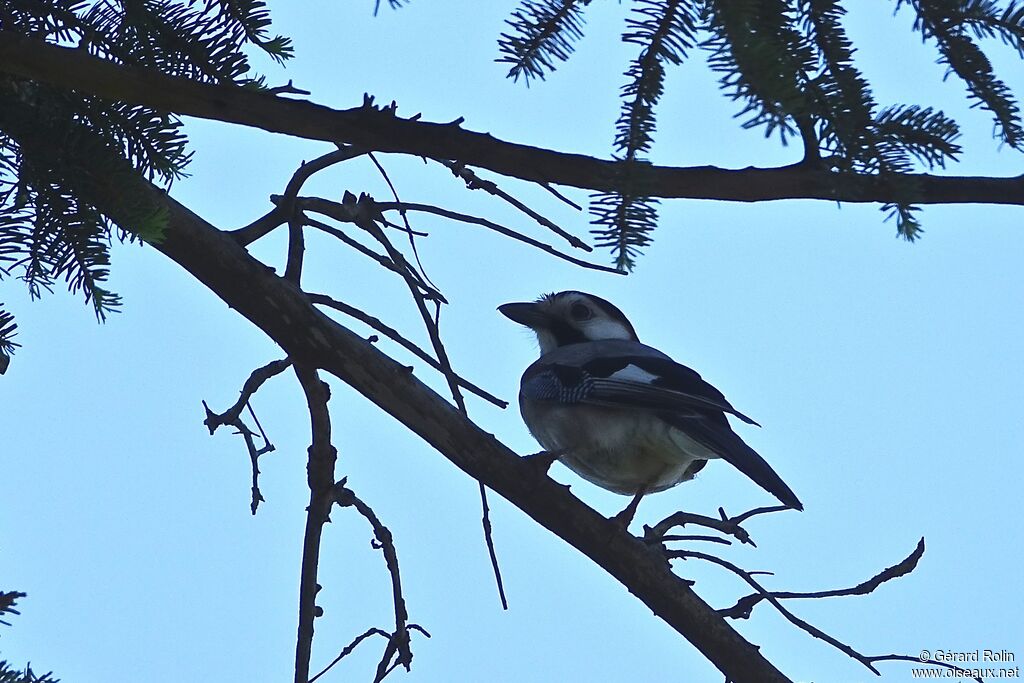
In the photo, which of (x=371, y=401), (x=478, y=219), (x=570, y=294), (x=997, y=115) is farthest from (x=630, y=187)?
(x=570, y=294)

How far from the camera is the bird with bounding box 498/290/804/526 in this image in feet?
12.0

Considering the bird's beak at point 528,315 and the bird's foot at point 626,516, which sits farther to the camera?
the bird's beak at point 528,315

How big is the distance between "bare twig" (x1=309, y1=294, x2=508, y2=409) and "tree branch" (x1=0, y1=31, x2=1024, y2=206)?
27.4 inches

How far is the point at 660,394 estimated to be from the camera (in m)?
3.74

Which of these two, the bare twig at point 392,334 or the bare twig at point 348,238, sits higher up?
the bare twig at point 348,238

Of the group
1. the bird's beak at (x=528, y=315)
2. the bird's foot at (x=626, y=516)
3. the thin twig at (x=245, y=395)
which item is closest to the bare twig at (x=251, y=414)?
the thin twig at (x=245, y=395)

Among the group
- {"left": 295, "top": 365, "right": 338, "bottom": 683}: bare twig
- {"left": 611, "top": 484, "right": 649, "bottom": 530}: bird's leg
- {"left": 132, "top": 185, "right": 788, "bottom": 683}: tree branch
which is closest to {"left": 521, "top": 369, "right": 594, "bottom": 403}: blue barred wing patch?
{"left": 611, "top": 484, "right": 649, "bottom": 530}: bird's leg

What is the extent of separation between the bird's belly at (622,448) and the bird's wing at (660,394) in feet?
0.15

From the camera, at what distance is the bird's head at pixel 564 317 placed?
17.2ft

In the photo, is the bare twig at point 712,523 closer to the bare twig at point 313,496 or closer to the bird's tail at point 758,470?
the bird's tail at point 758,470

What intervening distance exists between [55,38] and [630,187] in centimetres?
134

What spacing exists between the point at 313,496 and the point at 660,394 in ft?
4.31

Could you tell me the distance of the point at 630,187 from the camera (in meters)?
1.88

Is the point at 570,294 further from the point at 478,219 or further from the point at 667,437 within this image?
the point at 478,219
